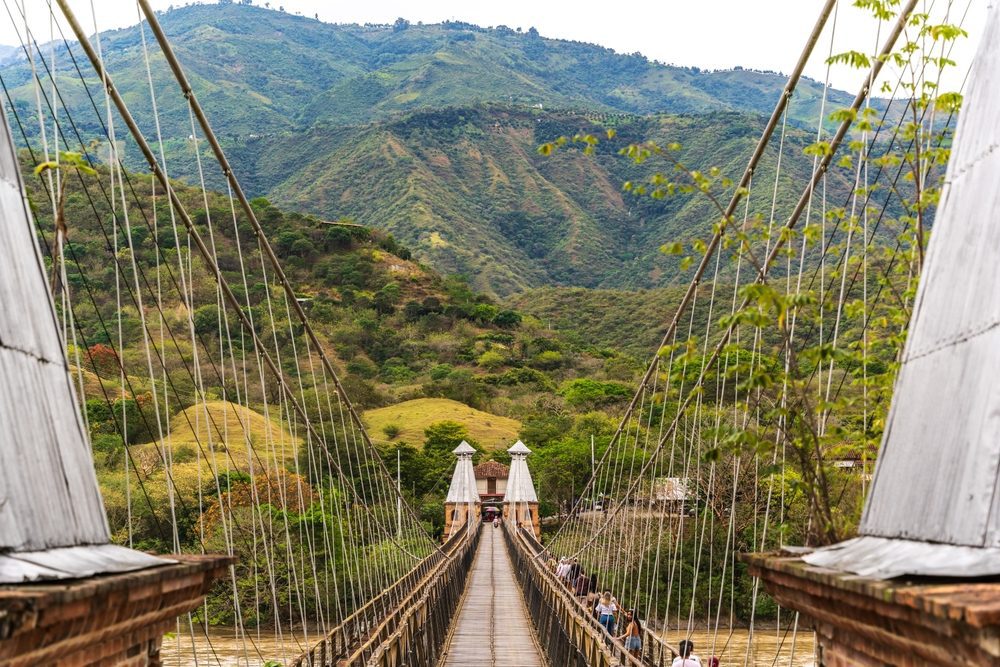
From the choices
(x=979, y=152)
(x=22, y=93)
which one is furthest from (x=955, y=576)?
(x=22, y=93)

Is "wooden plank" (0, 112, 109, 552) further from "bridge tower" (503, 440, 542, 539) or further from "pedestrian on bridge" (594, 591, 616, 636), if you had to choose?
"bridge tower" (503, 440, 542, 539)

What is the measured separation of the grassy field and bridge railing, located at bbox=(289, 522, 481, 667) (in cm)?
3616

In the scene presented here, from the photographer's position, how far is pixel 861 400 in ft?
18.5

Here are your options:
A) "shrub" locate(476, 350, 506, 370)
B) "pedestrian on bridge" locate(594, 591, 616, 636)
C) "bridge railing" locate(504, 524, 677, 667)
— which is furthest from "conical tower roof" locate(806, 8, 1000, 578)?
"shrub" locate(476, 350, 506, 370)

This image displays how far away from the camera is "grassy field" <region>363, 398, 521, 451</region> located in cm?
5791

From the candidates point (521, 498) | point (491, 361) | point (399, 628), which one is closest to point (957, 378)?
point (399, 628)

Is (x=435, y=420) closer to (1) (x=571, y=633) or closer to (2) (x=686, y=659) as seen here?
(1) (x=571, y=633)

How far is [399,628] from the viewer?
933 cm

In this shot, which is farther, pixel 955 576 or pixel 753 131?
pixel 753 131

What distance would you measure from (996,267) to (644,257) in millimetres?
112705

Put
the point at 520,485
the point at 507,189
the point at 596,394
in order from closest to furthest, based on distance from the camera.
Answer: the point at 520,485 → the point at 596,394 → the point at 507,189

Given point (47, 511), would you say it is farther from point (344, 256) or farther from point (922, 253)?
point (344, 256)

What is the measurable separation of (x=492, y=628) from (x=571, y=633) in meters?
6.48

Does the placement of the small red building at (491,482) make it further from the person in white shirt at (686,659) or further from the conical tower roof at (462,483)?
the person in white shirt at (686,659)
